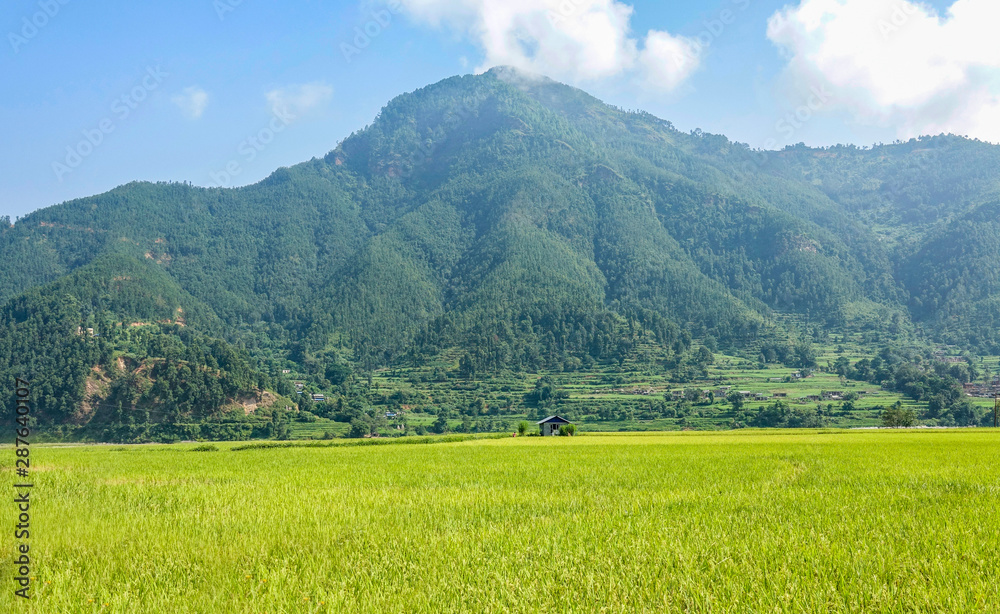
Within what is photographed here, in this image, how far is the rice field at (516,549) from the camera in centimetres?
675

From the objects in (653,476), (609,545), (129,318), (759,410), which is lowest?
(759,410)

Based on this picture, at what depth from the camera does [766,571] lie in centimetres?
757

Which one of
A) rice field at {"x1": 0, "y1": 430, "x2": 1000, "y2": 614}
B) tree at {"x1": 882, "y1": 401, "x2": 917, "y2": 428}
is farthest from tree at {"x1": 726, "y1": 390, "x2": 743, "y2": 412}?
rice field at {"x1": 0, "y1": 430, "x2": 1000, "y2": 614}

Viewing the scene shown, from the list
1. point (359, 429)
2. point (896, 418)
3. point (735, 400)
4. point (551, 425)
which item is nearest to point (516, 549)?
point (551, 425)

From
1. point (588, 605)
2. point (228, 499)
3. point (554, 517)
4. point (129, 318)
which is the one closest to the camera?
point (588, 605)

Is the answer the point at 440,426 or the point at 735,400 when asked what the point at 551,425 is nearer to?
the point at 440,426

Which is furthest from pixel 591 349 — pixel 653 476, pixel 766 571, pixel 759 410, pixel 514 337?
pixel 766 571

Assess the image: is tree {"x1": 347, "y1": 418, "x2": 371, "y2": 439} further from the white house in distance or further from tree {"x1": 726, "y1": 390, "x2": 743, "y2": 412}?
tree {"x1": 726, "y1": 390, "x2": 743, "y2": 412}

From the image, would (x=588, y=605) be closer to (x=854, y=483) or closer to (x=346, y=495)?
(x=346, y=495)

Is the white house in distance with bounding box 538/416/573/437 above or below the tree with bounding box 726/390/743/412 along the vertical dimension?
above

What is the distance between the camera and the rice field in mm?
6750

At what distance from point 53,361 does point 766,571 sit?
544 ft

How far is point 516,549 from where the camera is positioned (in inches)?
345

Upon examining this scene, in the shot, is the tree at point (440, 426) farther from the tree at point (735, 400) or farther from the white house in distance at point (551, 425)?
the tree at point (735, 400)
